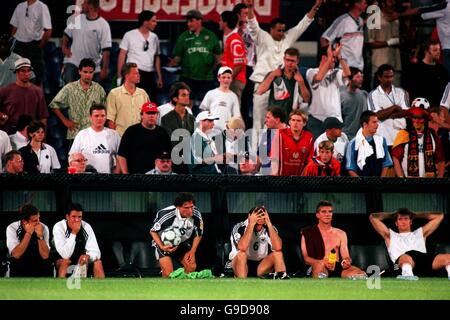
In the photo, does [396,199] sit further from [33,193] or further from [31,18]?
[31,18]

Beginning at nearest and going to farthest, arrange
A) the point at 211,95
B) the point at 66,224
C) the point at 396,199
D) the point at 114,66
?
the point at 66,224
the point at 396,199
the point at 211,95
the point at 114,66

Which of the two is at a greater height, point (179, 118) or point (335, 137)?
point (179, 118)

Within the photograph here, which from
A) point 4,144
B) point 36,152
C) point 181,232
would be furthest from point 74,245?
point 4,144

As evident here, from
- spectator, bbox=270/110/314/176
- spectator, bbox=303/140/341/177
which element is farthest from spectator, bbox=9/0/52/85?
spectator, bbox=303/140/341/177

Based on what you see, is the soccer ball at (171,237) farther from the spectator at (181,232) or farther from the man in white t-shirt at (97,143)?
the man in white t-shirt at (97,143)

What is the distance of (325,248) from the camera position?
740 inches

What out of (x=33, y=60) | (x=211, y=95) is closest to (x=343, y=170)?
(x=211, y=95)

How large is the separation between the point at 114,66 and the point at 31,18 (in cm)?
176

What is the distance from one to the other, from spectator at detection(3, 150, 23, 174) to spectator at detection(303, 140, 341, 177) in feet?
13.6

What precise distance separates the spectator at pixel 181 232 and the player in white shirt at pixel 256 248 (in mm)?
554

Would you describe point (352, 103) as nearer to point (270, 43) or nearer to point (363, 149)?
point (270, 43)

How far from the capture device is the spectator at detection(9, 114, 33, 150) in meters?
20.2

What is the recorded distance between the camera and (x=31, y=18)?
75.0 ft

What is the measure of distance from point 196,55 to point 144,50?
2.88ft
